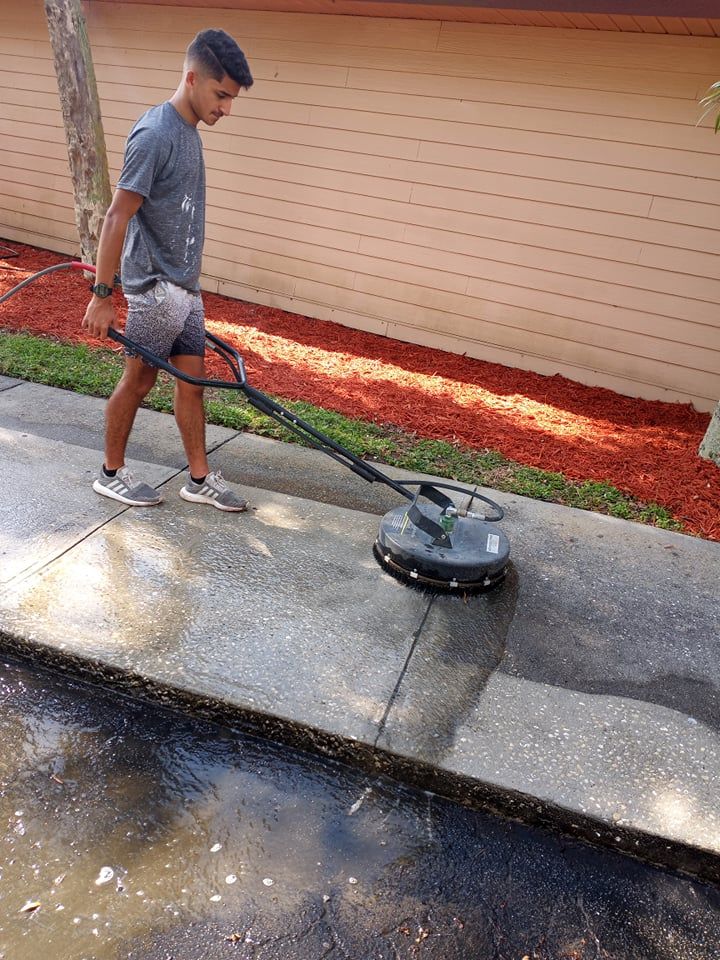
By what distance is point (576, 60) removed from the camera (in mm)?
6391

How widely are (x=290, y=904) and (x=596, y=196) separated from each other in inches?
254

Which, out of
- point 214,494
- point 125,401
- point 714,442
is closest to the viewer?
point 125,401

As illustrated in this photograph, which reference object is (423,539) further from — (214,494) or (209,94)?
(209,94)

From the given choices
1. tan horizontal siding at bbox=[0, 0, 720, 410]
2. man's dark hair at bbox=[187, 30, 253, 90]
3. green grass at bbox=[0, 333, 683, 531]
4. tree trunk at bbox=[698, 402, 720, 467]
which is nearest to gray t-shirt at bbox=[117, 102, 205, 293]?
man's dark hair at bbox=[187, 30, 253, 90]

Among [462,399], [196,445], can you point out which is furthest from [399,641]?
[462,399]

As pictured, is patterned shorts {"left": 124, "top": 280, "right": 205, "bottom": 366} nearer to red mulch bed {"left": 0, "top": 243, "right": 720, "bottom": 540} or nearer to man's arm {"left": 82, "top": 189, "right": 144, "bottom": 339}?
man's arm {"left": 82, "top": 189, "right": 144, "bottom": 339}

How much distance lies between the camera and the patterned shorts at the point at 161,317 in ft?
10.3

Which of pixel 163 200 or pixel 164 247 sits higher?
pixel 163 200

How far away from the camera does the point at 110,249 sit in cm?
295

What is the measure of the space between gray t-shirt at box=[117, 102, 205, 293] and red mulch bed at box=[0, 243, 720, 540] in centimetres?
235

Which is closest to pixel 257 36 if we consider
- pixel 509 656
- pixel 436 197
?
pixel 436 197

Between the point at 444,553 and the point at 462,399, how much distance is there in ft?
10.3

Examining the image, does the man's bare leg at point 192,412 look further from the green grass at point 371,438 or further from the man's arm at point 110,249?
the green grass at point 371,438

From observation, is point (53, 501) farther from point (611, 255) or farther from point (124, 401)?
point (611, 255)
